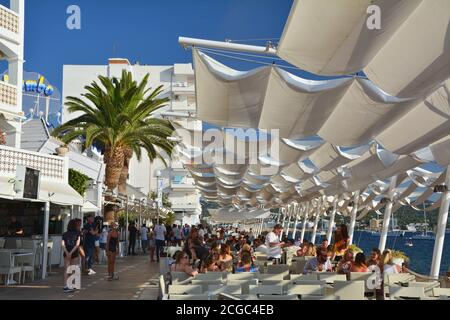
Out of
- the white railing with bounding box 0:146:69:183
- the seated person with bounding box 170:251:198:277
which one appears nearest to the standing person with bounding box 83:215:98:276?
the white railing with bounding box 0:146:69:183

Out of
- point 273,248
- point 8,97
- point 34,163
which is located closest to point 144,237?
point 8,97

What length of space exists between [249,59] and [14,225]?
11.0m

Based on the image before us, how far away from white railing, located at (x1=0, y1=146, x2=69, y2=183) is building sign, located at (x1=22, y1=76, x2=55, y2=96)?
885 inches

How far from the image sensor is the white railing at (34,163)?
60.6 feet

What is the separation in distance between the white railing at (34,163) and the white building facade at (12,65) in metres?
3.63

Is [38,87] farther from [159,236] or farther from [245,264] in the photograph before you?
[245,264]

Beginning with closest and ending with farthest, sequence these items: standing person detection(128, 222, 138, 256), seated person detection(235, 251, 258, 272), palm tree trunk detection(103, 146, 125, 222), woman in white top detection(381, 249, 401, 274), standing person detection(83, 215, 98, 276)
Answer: woman in white top detection(381, 249, 401, 274), seated person detection(235, 251, 258, 272), standing person detection(83, 215, 98, 276), palm tree trunk detection(103, 146, 125, 222), standing person detection(128, 222, 138, 256)

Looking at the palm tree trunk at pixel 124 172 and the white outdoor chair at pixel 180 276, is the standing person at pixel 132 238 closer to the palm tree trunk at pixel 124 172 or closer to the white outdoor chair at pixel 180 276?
the palm tree trunk at pixel 124 172

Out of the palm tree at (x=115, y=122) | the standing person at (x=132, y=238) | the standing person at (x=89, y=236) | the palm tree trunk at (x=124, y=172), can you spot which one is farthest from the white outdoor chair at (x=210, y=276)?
the palm tree trunk at (x=124, y=172)

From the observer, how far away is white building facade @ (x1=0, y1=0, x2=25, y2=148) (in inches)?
894

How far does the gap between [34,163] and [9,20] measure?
6.26 meters

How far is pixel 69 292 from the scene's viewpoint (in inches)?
556

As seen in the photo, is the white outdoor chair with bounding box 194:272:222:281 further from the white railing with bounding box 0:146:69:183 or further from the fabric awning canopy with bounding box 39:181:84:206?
the white railing with bounding box 0:146:69:183
